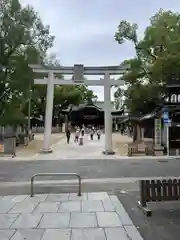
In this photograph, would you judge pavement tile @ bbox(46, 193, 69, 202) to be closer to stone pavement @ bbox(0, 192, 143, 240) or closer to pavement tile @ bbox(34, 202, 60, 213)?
stone pavement @ bbox(0, 192, 143, 240)

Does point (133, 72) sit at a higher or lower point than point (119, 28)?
lower

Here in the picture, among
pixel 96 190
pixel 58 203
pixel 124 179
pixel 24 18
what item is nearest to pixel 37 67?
pixel 24 18

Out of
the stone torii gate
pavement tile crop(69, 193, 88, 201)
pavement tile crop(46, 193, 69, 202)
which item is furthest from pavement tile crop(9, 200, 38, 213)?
the stone torii gate

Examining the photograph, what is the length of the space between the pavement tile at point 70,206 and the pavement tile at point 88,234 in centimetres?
176

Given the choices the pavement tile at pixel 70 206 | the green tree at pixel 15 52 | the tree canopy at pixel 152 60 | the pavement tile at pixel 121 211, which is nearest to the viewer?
the pavement tile at pixel 121 211

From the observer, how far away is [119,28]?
116ft

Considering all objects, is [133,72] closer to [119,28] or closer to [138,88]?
[138,88]

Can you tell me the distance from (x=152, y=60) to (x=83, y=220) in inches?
1111

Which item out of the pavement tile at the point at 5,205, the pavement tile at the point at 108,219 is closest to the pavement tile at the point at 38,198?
the pavement tile at the point at 5,205

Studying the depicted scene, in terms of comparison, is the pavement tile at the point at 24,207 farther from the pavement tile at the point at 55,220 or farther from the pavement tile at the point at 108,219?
the pavement tile at the point at 108,219

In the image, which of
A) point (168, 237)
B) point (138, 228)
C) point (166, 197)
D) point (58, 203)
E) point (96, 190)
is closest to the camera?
point (168, 237)

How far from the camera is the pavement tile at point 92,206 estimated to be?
8336mm

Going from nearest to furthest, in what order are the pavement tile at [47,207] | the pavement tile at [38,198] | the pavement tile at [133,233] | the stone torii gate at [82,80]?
the pavement tile at [133,233], the pavement tile at [47,207], the pavement tile at [38,198], the stone torii gate at [82,80]

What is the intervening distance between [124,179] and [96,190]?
113 inches
